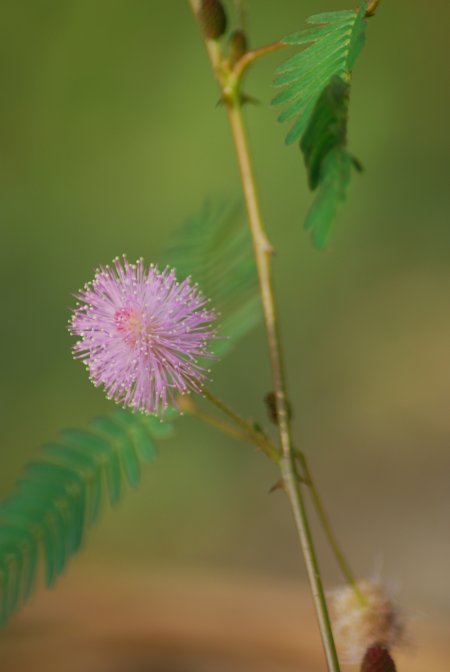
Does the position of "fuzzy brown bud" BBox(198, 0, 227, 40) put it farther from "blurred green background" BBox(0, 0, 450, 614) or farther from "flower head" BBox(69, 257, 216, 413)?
"blurred green background" BBox(0, 0, 450, 614)

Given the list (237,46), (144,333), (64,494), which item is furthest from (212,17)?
(64,494)

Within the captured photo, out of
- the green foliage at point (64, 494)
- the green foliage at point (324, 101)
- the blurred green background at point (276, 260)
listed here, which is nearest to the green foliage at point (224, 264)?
the green foliage at point (64, 494)

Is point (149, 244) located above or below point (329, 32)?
above

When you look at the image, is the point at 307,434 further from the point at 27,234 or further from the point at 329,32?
the point at 329,32

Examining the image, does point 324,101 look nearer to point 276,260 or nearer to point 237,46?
point 237,46

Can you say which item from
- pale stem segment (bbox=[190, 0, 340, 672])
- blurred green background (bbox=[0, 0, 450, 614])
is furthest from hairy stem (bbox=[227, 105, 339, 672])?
blurred green background (bbox=[0, 0, 450, 614])

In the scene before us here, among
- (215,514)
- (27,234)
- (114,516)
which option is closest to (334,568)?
(215,514)
